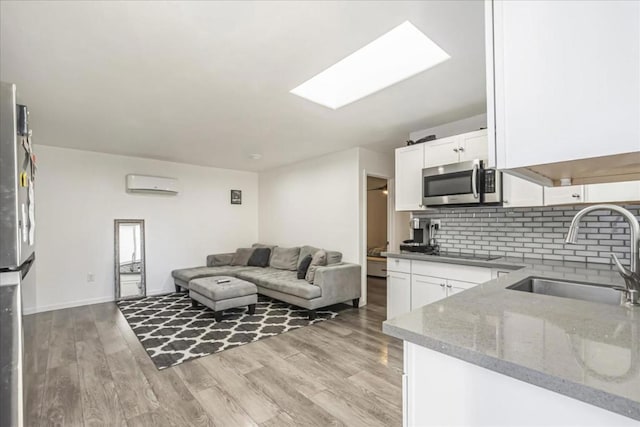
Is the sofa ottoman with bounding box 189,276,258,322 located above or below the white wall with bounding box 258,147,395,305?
below

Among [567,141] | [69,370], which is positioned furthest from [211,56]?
[69,370]

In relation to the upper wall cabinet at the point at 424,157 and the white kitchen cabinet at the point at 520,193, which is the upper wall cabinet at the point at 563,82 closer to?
the white kitchen cabinet at the point at 520,193

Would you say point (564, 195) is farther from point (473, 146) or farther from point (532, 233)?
point (473, 146)

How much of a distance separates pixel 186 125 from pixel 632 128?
12.2ft

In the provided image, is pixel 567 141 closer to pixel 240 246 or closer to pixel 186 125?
pixel 186 125

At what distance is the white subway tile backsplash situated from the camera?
2299 mm

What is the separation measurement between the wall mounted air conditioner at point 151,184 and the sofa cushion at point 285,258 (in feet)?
6.91

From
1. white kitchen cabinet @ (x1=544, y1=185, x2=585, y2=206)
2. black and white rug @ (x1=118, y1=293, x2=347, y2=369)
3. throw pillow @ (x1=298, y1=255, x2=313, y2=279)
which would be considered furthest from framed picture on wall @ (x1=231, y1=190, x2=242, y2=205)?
white kitchen cabinet @ (x1=544, y1=185, x2=585, y2=206)

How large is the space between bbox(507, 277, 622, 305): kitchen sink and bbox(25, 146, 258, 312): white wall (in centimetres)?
529

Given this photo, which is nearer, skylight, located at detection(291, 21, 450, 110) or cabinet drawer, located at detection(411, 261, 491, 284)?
skylight, located at detection(291, 21, 450, 110)

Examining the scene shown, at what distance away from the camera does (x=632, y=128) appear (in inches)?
25.3

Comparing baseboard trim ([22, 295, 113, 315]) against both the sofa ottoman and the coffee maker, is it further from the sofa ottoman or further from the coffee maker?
the coffee maker

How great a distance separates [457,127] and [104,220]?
17.2 ft

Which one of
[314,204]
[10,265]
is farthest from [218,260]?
[10,265]
